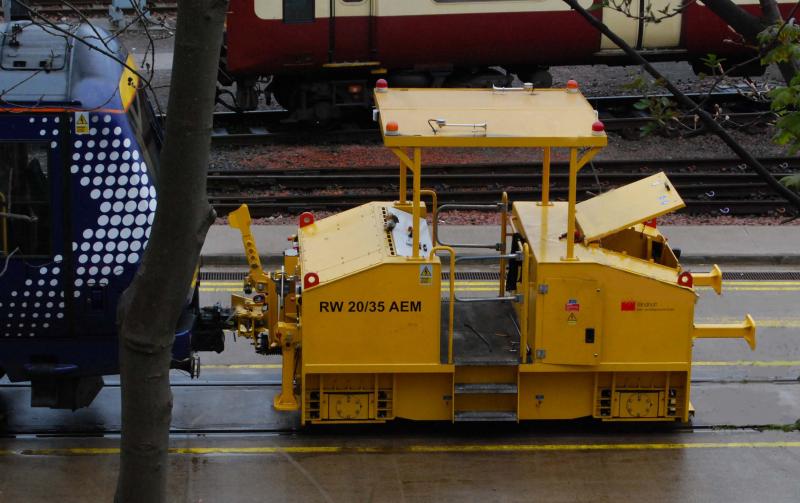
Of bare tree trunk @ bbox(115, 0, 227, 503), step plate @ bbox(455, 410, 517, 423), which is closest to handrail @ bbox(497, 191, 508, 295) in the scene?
step plate @ bbox(455, 410, 517, 423)

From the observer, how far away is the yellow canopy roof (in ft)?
27.3

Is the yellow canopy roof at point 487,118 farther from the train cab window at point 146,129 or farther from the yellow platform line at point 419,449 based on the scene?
the yellow platform line at point 419,449

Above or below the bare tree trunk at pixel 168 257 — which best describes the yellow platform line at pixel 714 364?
below

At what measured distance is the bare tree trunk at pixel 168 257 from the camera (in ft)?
11.8

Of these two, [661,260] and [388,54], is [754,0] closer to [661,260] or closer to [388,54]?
[388,54]

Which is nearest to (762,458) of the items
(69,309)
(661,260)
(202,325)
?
(661,260)

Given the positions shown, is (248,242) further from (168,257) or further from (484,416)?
(168,257)

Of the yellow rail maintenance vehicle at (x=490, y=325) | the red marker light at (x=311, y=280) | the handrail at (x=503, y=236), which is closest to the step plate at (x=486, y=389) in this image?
the yellow rail maintenance vehicle at (x=490, y=325)

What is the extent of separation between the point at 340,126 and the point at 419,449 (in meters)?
10.3

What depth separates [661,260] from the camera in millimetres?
9625

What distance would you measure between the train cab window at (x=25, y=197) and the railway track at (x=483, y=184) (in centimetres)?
633

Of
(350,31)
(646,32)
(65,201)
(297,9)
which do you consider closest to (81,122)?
(65,201)

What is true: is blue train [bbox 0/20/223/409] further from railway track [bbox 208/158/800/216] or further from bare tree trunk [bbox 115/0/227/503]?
railway track [bbox 208/158/800/216]

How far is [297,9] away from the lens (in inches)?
669
